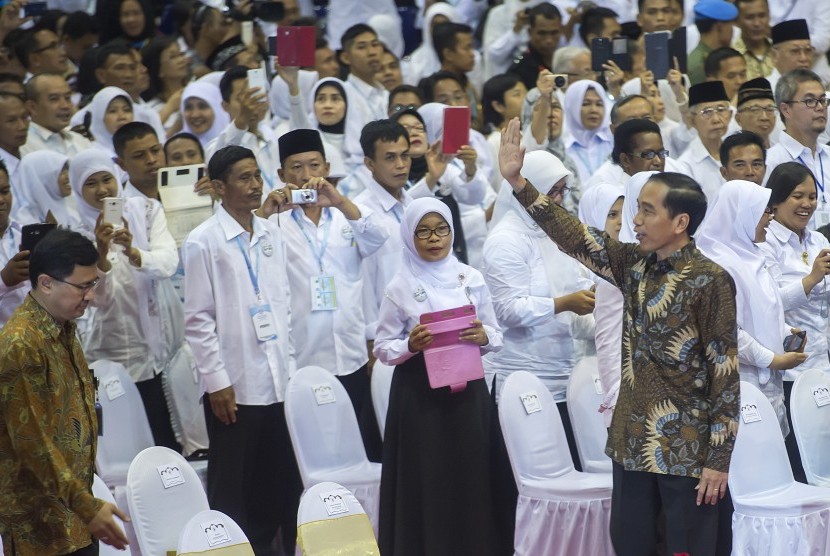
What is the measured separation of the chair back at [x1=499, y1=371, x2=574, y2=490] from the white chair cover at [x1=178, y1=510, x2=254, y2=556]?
1.39 metres

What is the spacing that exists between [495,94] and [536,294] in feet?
9.24

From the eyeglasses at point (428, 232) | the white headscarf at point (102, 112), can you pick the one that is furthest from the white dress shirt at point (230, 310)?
the white headscarf at point (102, 112)

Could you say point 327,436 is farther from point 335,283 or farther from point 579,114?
point 579,114

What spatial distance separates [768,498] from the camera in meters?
4.75

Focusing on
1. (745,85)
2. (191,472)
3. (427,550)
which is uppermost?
(745,85)

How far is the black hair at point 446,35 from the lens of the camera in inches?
339

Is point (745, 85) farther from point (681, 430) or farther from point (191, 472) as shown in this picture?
point (191, 472)

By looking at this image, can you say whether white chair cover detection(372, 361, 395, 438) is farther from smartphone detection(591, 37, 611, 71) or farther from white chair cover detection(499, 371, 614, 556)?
smartphone detection(591, 37, 611, 71)

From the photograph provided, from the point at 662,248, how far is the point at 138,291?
2.71m

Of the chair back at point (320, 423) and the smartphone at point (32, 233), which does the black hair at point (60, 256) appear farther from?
the chair back at point (320, 423)

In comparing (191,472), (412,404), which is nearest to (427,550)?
(412,404)

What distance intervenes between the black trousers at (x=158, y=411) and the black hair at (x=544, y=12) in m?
4.19

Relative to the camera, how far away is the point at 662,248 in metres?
3.94

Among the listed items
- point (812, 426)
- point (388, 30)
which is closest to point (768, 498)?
point (812, 426)
